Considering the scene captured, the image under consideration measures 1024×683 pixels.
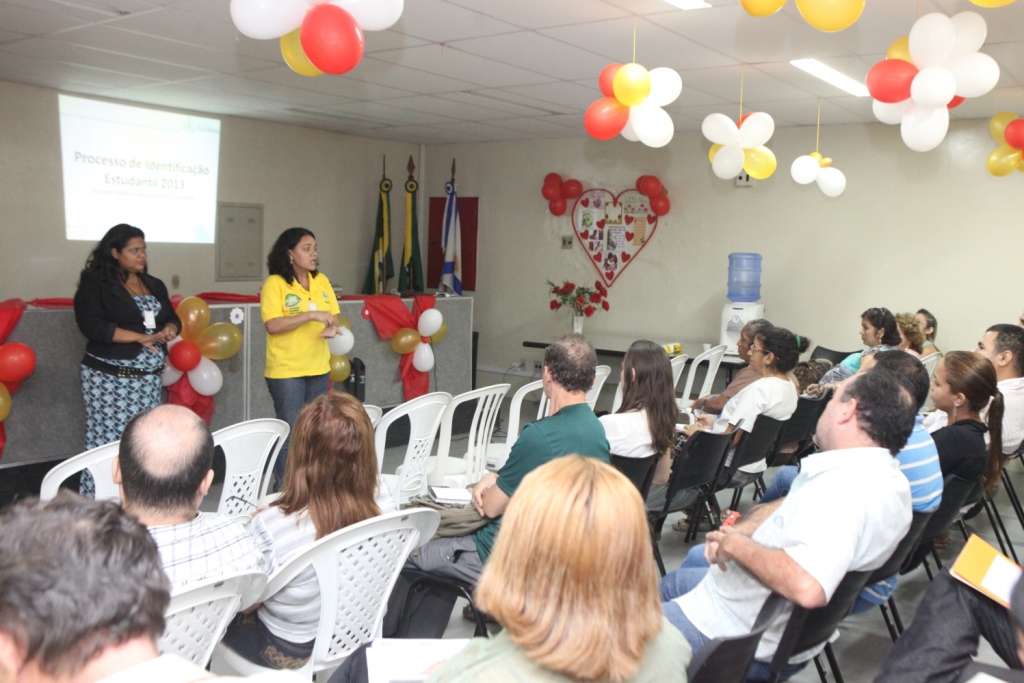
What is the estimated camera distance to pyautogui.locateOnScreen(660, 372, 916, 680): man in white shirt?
1742 millimetres

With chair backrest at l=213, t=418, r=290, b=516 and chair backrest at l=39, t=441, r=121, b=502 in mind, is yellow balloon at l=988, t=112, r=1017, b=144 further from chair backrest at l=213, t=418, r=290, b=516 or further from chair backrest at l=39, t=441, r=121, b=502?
chair backrest at l=39, t=441, r=121, b=502

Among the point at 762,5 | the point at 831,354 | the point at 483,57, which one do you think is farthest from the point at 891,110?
the point at 831,354

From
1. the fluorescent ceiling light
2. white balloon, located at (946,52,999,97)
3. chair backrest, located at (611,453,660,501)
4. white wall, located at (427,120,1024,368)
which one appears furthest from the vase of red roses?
chair backrest, located at (611,453,660,501)

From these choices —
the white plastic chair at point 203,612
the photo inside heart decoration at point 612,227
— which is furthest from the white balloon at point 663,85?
the photo inside heart decoration at point 612,227

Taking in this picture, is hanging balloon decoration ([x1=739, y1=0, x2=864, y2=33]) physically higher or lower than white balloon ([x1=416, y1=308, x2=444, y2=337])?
higher

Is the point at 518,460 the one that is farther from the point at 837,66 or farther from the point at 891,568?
the point at 837,66

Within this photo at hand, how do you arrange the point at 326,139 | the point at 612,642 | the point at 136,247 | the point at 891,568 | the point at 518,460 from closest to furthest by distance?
the point at 612,642 → the point at 891,568 → the point at 518,460 → the point at 136,247 → the point at 326,139

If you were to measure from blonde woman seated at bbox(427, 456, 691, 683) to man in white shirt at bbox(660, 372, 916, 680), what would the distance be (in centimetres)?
67

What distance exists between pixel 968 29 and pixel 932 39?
135 mm

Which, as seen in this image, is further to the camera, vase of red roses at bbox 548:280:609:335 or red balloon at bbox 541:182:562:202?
red balloon at bbox 541:182:562:202

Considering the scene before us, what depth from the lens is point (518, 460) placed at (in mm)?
2355

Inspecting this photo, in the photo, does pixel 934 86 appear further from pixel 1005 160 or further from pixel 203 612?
pixel 203 612

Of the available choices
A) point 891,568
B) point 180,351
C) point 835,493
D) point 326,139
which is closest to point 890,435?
point 835,493

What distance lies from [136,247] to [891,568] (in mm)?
3477
